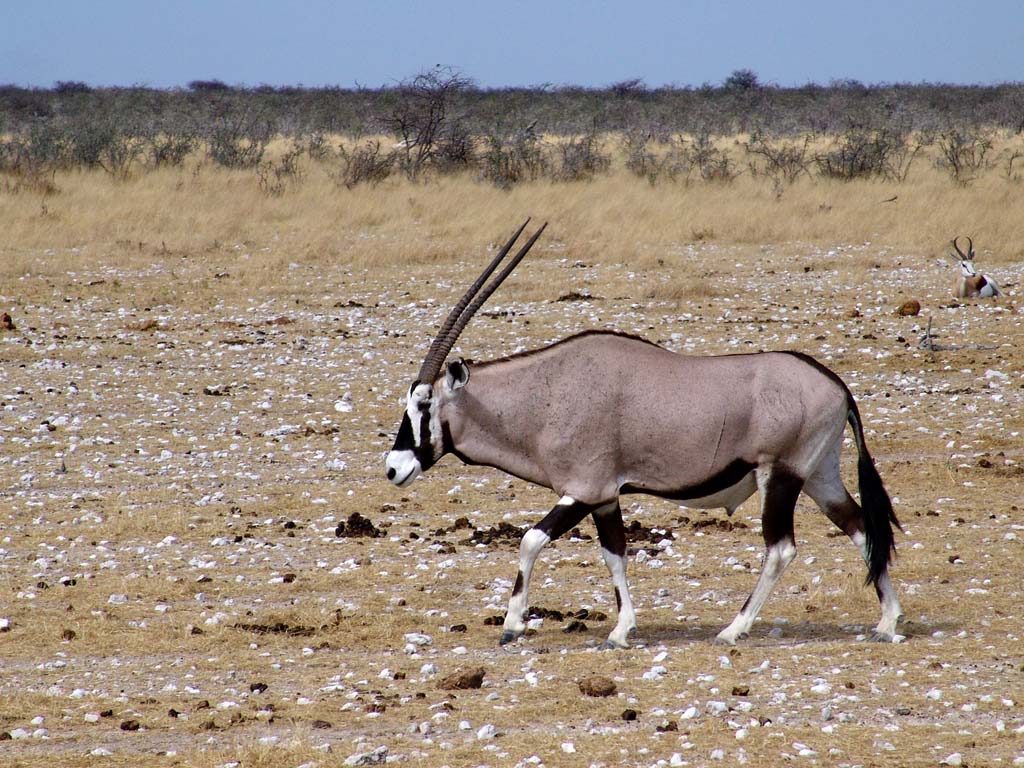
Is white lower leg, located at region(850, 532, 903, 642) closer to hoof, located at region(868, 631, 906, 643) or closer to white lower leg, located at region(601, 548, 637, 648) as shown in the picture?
hoof, located at region(868, 631, 906, 643)

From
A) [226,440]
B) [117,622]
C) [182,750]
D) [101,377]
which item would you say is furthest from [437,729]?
[101,377]

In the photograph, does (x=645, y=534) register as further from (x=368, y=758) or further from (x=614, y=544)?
(x=368, y=758)

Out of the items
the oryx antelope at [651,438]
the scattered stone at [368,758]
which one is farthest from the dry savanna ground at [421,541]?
Result: the oryx antelope at [651,438]

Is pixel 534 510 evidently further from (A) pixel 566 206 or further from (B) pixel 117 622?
(A) pixel 566 206

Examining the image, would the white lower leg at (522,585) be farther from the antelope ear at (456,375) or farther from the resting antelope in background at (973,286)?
the resting antelope in background at (973,286)

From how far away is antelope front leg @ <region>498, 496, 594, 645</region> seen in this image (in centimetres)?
716

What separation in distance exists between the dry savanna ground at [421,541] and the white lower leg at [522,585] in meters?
0.14

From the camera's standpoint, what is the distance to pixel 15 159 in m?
30.8

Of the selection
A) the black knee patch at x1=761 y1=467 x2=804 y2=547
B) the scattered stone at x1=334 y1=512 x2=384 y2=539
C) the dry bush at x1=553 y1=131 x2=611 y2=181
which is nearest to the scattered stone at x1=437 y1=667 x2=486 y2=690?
the black knee patch at x1=761 y1=467 x2=804 y2=547

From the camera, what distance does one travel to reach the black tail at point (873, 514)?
7.32 meters

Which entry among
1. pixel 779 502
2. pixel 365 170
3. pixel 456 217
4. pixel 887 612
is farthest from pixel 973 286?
pixel 365 170

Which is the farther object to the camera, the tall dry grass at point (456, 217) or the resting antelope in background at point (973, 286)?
the tall dry grass at point (456, 217)

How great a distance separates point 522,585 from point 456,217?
19353 mm

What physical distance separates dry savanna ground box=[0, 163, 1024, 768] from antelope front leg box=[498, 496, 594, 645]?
15 cm
